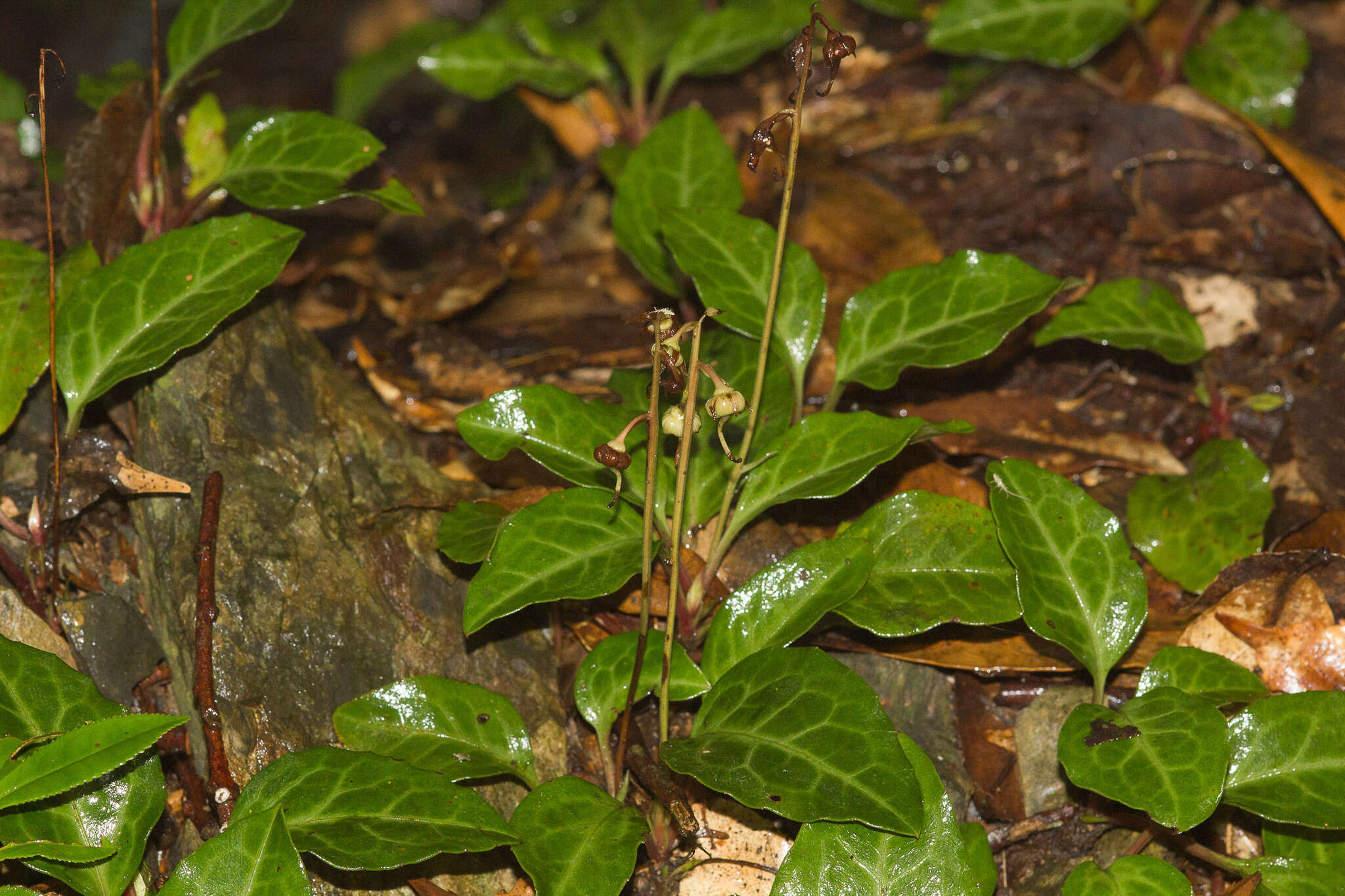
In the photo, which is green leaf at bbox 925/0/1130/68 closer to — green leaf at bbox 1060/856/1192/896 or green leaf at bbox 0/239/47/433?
green leaf at bbox 1060/856/1192/896

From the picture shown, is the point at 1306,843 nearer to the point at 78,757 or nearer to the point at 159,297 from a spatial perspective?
the point at 78,757

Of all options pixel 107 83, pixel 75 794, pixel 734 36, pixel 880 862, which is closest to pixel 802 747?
pixel 880 862

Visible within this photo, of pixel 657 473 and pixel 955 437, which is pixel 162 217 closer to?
pixel 657 473

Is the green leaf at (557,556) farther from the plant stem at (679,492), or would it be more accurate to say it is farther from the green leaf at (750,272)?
the green leaf at (750,272)

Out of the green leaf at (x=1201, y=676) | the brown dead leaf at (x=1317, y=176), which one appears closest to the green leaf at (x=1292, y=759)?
the green leaf at (x=1201, y=676)

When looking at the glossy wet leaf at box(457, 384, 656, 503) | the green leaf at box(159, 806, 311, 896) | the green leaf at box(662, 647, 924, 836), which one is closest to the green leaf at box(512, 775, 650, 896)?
the green leaf at box(662, 647, 924, 836)
